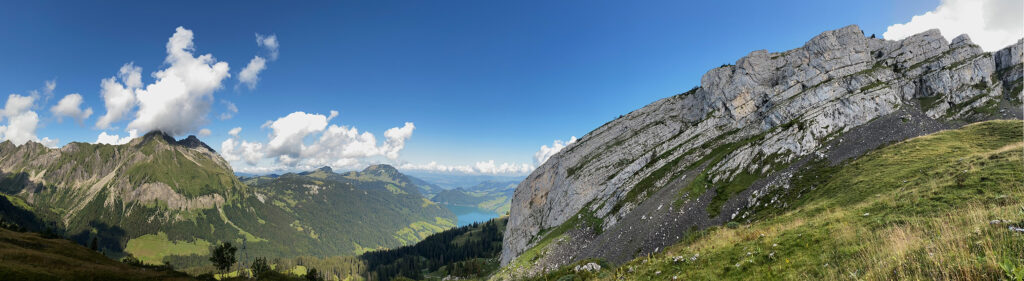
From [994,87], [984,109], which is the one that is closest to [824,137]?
[984,109]

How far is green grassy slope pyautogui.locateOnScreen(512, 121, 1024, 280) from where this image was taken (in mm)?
8406

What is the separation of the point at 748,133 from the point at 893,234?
6893cm

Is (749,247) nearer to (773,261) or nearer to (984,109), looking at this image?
(773,261)

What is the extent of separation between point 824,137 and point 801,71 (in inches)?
1629

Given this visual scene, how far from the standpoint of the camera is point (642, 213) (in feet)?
172

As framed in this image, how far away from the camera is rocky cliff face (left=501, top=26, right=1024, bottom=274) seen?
4697 centimetres

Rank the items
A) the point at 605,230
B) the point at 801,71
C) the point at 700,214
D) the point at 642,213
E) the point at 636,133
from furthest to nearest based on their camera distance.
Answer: the point at 636,133
the point at 801,71
the point at 605,230
the point at 642,213
the point at 700,214

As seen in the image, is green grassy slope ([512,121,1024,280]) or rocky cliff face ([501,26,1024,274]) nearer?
green grassy slope ([512,121,1024,280])

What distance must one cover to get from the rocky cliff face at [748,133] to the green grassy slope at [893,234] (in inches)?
449

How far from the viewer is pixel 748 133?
233ft

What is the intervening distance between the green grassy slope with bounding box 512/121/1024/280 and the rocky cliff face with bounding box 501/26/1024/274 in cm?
1141

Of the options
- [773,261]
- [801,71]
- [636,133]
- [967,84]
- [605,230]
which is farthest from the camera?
[636,133]

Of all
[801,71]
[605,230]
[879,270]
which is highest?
[801,71]

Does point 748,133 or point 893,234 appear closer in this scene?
point 893,234
